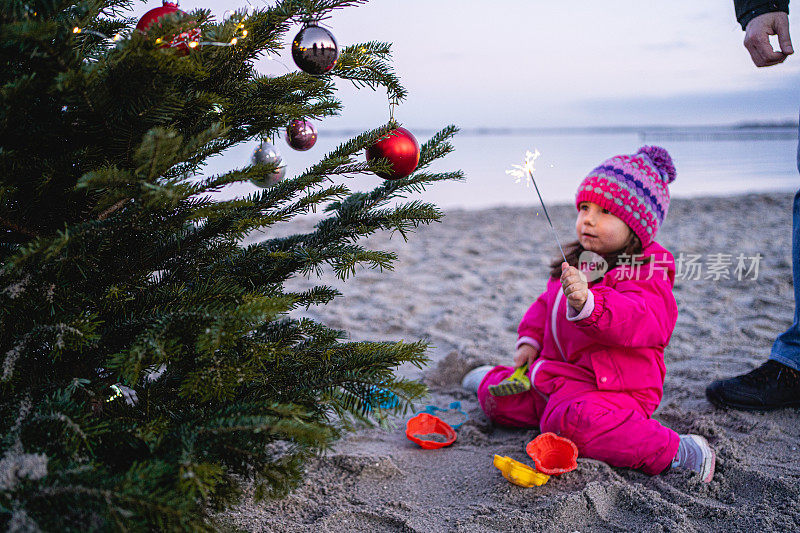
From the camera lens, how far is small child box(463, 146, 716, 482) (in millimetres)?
2186

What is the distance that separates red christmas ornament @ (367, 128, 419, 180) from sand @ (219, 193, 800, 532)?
69 cm

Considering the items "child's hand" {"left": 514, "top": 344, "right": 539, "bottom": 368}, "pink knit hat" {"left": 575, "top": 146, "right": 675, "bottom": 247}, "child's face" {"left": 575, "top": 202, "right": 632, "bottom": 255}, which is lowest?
"child's hand" {"left": 514, "top": 344, "right": 539, "bottom": 368}

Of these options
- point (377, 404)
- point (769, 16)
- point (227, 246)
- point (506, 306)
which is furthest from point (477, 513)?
point (506, 306)

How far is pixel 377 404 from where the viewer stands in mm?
1361

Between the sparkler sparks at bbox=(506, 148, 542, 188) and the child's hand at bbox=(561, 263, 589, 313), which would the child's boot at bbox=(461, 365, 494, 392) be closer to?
the child's hand at bbox=(561, 263, 589, 313)

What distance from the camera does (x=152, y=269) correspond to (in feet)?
4.63

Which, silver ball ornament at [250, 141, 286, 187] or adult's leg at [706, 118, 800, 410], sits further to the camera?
adult's leg at [706, 118, 800, 410]

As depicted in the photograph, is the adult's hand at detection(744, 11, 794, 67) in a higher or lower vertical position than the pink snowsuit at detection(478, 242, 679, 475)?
higher

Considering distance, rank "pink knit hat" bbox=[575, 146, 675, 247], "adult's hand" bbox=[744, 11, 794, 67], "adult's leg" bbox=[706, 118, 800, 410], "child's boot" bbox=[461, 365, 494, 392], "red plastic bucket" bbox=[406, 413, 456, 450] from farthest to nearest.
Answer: "child's boot" bbox=[461, 365, 494, 392] < "adult's leg" bbox=[706, 118, 800, 410] < "pink knit hat" bbox=[575, 146, 675, 247] < "red plastic bucket" bbox=[406, 413, 456, 450] < "adult's hand" bbox=[744, 11, 794, 67]

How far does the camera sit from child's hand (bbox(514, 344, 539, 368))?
2.78 meters

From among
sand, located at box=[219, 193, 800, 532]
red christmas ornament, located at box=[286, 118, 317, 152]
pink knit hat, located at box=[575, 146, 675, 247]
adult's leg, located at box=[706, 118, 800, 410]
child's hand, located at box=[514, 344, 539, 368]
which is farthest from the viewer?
child's hand, located at box=[514, 344, 539, 368]

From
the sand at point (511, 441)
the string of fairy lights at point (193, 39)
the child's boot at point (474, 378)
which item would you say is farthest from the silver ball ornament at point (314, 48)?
the child's boot at point (474, 378)

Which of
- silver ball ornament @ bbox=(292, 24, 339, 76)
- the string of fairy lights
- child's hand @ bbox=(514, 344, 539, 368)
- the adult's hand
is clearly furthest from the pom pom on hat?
the string of fairy lights

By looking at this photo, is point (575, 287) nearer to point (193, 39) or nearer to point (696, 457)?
point (696, 457)
